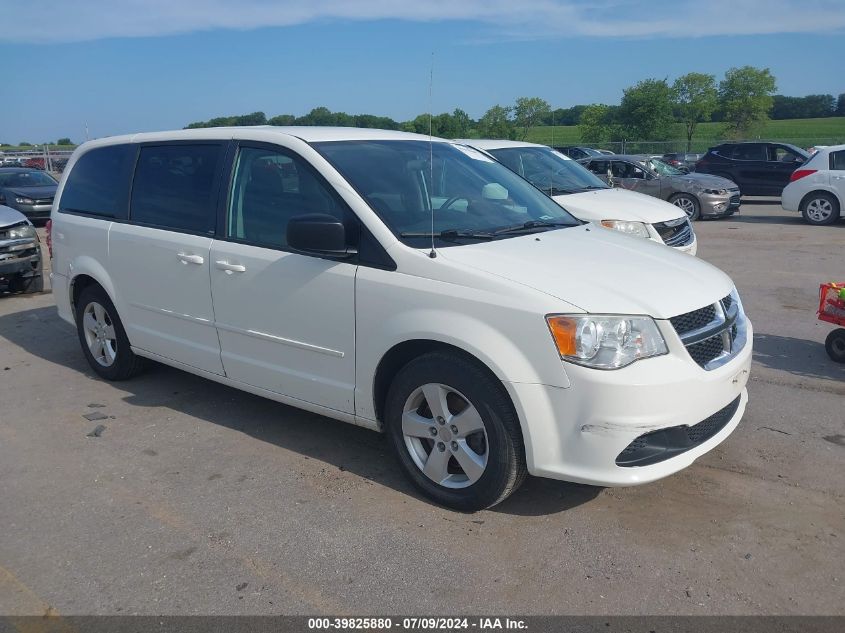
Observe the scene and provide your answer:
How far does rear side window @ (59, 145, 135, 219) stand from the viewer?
570 centimetres

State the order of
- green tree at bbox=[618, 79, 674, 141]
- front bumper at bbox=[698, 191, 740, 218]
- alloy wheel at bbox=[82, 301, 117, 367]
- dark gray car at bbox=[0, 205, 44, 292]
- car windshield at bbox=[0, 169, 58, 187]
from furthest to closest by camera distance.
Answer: green tree at bbox=[618, 79, 674, 141], car windshield at bbox=[0, 169, 58, 187], front bumper at bbox=[698, 191, 740, 218], dark gray car at bbox=[0, 205, 44, 292], alloy wheel at bbox=[82, 301, 117, 367]

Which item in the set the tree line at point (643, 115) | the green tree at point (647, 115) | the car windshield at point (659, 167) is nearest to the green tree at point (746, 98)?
the tree line at point (643, 115)

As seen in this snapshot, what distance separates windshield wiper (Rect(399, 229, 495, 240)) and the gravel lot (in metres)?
1.36

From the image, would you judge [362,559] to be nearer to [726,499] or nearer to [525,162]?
[726,499]

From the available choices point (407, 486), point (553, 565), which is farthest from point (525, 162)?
point (553, 565)

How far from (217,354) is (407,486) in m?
1.58

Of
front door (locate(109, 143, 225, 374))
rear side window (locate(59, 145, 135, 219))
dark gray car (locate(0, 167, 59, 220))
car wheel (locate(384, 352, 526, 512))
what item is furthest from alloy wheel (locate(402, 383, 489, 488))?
dark gray car (locate(0, 167, 59, 220))

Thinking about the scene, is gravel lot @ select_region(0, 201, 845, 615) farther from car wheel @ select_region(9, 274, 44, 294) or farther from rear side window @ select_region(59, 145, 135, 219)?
car wheel @ select_region(9, 274, 44, 294)

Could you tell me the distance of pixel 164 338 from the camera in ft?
17.4

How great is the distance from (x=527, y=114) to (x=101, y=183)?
9878 mm

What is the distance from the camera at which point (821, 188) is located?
15.6 metres

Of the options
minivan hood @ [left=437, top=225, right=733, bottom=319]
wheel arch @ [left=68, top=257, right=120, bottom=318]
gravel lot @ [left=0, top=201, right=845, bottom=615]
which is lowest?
gravel lot @ [left=0, top=201, right=845, bottom=615]

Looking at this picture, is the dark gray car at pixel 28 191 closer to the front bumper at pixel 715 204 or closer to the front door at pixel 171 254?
the front door at pixel 171 254

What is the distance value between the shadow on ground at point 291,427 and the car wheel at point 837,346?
3.21 metres
